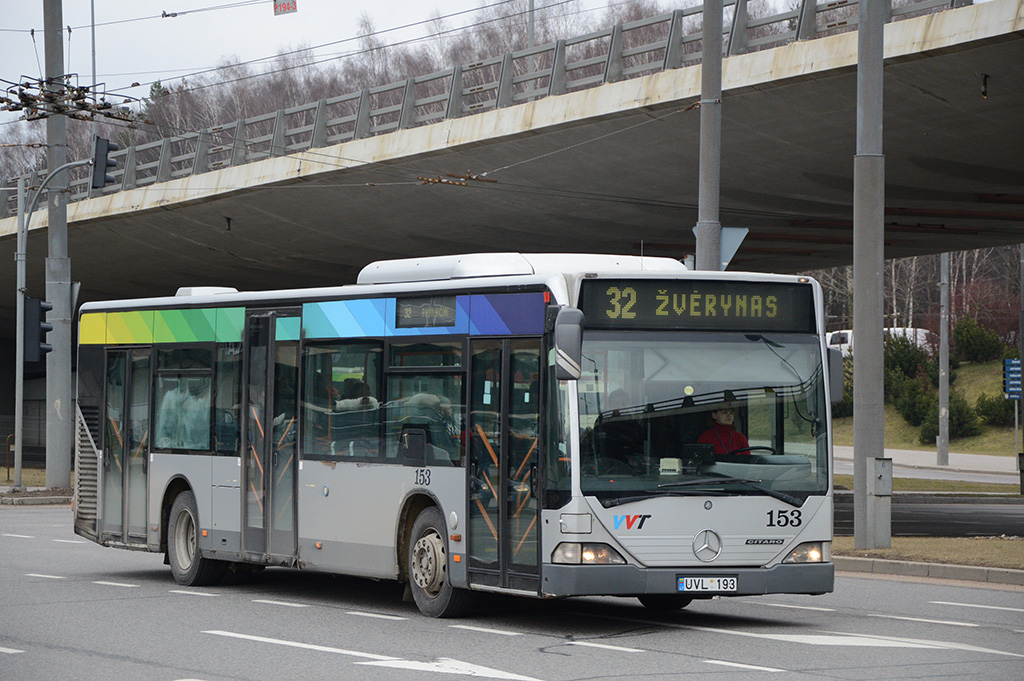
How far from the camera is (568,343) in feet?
34.7

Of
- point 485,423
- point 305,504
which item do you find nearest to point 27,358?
Answer: point 305,504

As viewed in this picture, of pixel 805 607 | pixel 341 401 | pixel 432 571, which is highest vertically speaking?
pixel 341 401

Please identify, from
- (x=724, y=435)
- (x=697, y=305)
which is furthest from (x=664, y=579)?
(x=697, y=305)

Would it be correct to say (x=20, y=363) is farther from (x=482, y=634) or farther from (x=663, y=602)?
(x=482, y=634)

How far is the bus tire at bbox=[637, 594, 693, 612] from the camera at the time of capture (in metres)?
12.6

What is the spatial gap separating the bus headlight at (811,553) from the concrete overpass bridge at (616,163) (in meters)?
11.4

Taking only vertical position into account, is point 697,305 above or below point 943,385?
below

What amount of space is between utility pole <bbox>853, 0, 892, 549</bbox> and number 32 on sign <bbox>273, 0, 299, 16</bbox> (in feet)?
65.5

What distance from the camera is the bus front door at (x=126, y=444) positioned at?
16.0 m

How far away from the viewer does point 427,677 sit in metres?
8.88

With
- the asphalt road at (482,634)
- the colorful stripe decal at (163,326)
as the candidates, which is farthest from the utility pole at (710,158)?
the colorful stripe decal at (163,326)

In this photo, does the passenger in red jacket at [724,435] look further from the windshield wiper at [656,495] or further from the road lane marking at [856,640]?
the road lane marking at [856,640]

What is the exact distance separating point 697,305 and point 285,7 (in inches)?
1024

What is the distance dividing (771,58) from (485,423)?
44.7ft
